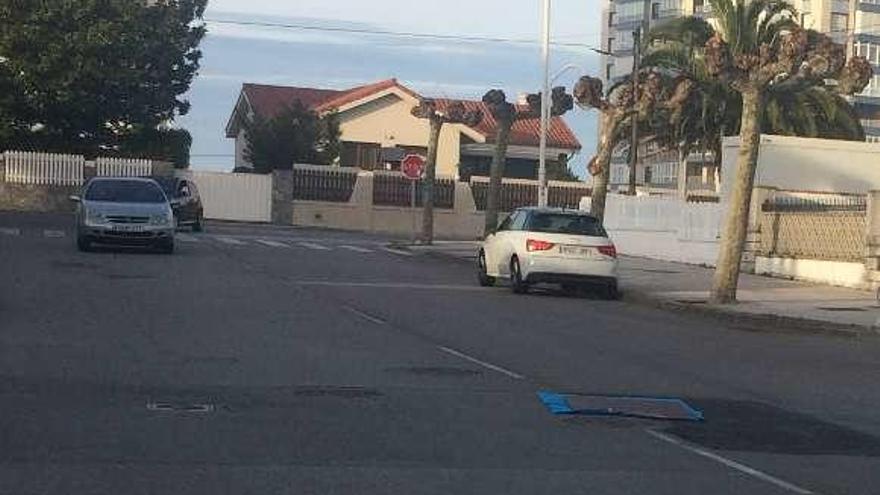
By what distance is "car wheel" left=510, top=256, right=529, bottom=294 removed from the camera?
25.5 m

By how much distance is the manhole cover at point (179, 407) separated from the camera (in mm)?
11289

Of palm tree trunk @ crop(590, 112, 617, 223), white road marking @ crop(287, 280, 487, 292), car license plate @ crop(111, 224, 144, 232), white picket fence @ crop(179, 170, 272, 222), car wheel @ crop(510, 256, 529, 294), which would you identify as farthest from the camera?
white picket fence @ crop(179, 170, 272, 222)

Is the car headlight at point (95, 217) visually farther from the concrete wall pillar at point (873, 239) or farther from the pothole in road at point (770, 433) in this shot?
the pothole in road at point (770, 433)

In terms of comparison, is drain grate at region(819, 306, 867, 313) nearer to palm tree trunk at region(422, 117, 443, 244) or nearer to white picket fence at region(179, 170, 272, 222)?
palm tree trunk at region(422, 117, 443, 244)

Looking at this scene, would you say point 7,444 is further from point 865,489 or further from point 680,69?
point 680,69

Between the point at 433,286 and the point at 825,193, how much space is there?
11.7 metres

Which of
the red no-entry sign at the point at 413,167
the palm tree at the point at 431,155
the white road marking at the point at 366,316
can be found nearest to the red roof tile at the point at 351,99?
the palm tree at the point at 431,155

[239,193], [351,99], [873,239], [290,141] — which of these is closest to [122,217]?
[873,239]

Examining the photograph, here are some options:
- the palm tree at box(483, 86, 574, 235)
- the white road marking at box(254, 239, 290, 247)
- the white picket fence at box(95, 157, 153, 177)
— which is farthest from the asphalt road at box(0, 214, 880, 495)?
the white picket fence at box(95, 157, 153, 177)

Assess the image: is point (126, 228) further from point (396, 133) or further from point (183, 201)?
point (396, 133)

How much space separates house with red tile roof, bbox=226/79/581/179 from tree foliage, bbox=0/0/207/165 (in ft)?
39.7

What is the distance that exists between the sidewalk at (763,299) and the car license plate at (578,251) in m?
1.30

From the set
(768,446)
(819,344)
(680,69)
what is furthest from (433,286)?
(680,69)

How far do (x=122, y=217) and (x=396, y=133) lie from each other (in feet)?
143
